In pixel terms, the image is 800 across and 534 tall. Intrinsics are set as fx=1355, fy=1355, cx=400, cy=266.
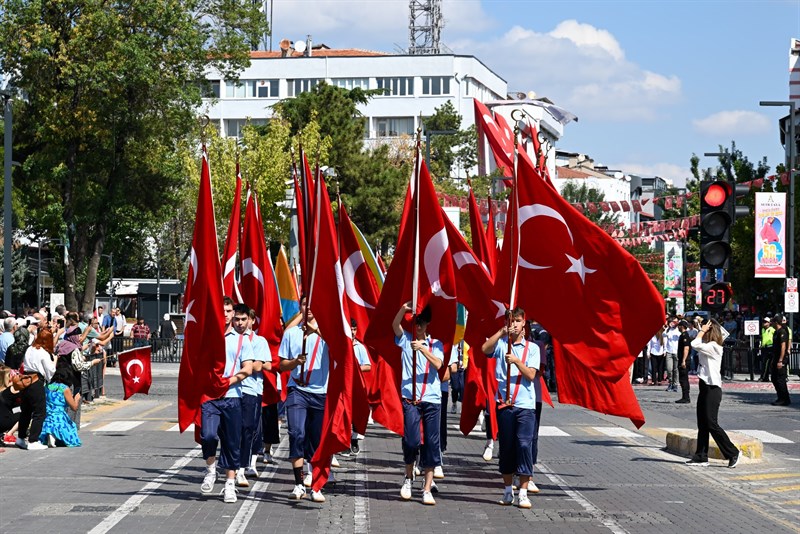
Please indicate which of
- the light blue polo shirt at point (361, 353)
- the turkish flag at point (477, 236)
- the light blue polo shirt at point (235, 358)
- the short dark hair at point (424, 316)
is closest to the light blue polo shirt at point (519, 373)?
the short dark hair at point (424, 316)

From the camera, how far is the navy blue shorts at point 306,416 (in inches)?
538

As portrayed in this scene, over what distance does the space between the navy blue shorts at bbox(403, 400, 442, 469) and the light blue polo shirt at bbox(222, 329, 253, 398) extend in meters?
1.69

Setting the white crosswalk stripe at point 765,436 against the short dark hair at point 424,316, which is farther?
the white crosswalk stripe at point 765,436

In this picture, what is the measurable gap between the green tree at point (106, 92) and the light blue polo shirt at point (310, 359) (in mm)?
28300

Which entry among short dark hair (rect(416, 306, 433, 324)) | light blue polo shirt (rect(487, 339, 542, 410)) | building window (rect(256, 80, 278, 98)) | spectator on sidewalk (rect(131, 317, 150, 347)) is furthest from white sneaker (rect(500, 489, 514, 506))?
building window (rect(256, 80, 278, 98))

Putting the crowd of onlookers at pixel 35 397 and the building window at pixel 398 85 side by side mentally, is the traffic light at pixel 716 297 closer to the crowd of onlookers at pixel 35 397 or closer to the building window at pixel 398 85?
the crowd of onlookers at pixel 35 397

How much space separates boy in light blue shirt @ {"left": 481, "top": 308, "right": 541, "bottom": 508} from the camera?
13094 mm

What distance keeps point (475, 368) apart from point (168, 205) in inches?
1225

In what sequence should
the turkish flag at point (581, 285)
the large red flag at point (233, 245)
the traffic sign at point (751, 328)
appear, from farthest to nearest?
the traffic sign at point (751, 328), the large red flag at point (233, 245), the turkish flag at point (581, 285)

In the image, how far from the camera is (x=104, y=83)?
41.2 m

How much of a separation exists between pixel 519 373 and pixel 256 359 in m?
2.67

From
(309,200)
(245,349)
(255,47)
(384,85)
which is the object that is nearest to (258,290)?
(309,200)

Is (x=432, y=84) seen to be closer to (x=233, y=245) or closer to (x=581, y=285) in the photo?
(x=233, y=245)

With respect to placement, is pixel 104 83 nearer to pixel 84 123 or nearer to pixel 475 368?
pixel 84 123
